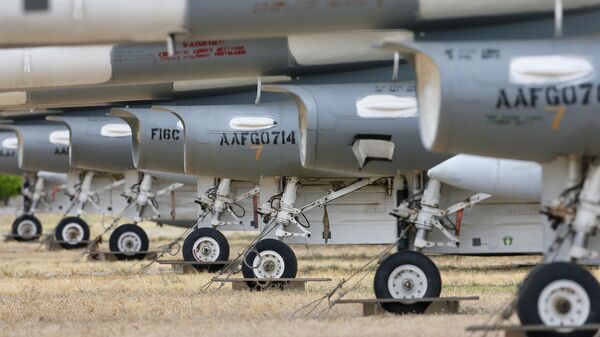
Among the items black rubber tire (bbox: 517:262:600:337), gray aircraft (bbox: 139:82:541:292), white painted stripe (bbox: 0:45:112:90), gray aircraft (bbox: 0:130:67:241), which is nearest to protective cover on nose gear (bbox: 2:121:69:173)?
gray aircraft (bbox: 0:130:67:241)

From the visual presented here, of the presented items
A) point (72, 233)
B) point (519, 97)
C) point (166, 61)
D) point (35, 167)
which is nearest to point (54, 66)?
point (166, 61)

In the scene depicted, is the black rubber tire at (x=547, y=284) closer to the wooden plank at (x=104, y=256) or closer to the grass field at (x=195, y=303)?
the grass field at (x=195, y=303)

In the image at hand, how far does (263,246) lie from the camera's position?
16.1m

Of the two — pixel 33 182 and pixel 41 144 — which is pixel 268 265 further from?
pixel 33 182

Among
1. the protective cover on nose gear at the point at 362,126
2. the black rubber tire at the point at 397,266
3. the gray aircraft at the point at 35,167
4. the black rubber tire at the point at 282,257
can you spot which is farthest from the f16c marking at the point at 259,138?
the gray aircraft at the point at 35,167

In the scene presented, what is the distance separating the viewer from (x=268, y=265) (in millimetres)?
16141

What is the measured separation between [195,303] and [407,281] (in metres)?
2.82

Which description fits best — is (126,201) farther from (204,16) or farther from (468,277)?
(204,16)

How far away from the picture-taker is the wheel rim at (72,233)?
28.0m

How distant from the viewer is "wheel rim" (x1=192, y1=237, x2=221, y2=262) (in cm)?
1938

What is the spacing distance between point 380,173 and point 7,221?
37.2 m

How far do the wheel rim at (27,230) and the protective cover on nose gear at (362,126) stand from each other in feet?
65.2

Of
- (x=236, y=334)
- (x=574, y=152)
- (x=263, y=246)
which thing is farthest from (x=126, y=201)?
(x=574, y=152)

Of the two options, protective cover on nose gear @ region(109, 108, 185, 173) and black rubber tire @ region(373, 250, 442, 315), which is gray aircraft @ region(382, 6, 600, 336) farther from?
protective cover on nose gear @ region(109, 108, 185, 173)
